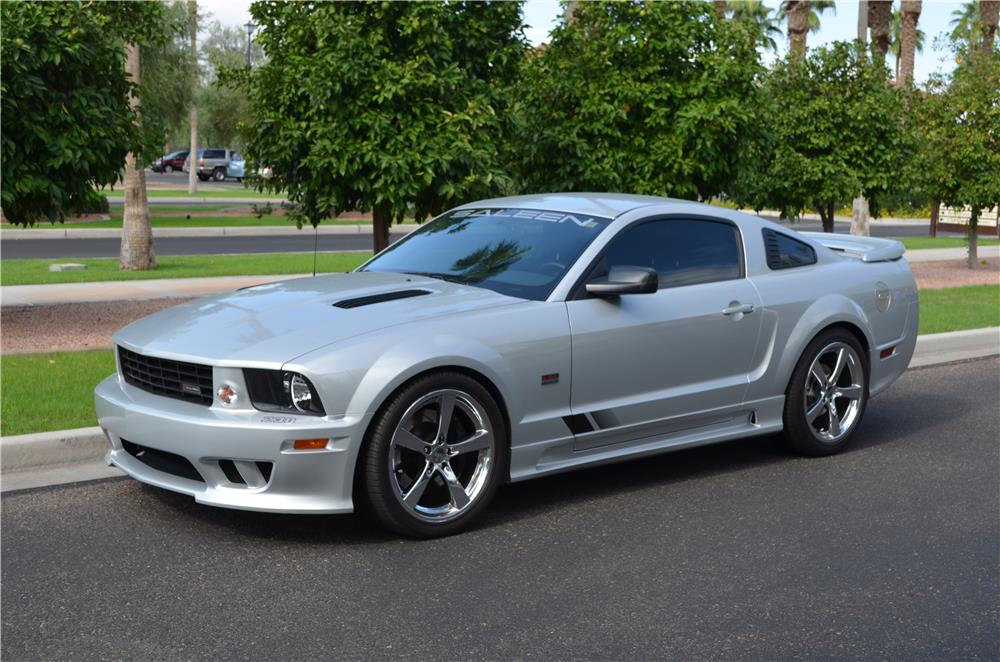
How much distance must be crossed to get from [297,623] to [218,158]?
232 feet

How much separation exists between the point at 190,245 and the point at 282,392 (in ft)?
77.0

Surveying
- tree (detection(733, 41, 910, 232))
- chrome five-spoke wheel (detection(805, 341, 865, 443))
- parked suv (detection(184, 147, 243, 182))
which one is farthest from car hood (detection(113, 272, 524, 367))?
parked suv (detection(184, 147, 243, 182))

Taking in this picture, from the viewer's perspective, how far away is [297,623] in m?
4.64

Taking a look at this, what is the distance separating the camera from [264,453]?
17.4 feet

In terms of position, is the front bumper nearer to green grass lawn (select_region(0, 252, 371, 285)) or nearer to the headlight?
the headlight

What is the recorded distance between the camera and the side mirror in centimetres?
618

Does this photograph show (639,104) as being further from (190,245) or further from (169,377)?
(190,245)

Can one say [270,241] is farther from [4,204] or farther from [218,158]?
[218,158]

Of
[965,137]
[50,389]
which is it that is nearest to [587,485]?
[50,389]

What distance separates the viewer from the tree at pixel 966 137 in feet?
69.9

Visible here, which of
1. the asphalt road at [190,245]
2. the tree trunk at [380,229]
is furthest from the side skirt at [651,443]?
the asphalt road at [190,245]

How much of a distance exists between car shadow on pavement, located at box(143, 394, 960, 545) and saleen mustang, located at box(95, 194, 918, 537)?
26 cm

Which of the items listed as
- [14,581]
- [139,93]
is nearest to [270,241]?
[139,93]

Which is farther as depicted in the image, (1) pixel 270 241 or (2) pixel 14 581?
(1) pixel 270 241
